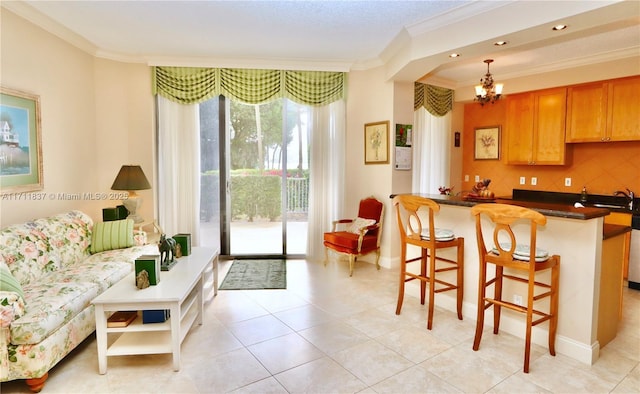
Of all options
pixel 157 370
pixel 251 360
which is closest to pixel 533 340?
pixel 251 360

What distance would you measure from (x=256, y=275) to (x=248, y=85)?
249cm

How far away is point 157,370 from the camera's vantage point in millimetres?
2482

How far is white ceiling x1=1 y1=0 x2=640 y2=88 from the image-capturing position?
307 centimetres

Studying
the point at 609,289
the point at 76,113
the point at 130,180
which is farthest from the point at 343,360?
the point at 76,113

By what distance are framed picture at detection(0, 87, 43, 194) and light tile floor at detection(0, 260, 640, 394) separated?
5.24 ft

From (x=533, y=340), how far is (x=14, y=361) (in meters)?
3.55

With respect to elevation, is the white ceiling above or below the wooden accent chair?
above

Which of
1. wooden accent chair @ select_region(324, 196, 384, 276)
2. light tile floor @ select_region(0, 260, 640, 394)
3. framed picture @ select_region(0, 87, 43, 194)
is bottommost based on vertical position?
light tile floor @ select_region(0, 260, 640, 394)

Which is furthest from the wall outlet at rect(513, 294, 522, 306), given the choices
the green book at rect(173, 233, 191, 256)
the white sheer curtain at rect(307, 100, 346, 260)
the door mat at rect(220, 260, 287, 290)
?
the green book at rect(173, 233, 191, 256)

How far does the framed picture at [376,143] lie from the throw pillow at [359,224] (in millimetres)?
802

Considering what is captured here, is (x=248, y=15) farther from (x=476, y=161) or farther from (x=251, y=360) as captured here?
(x=476, y=161)

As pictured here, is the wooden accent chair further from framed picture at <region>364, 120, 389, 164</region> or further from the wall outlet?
the wall outlet

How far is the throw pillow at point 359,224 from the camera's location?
474cm

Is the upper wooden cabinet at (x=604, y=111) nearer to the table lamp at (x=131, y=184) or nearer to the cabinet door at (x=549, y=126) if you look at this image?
the cabinet door at (x=549, y=126)
